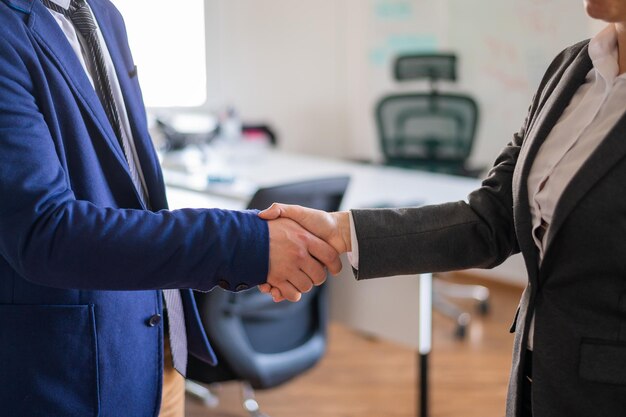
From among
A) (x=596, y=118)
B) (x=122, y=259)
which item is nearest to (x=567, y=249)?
(x=596, y=118)

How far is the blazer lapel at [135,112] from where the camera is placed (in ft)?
4.96

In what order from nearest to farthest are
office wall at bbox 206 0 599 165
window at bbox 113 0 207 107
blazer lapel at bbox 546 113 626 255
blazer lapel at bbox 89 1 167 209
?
1. blazer lapel at bbox 546 113 626 255
2. blazer lapel at bbox 89 1 167 209
3. office wall at bbox 206 0 599 165
4. window at bbox 113 0 207 107

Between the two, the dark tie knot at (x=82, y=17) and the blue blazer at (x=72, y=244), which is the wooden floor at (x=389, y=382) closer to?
the blue blazer at (x=72, y=244)

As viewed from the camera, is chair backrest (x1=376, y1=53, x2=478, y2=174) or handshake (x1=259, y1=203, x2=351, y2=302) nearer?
handshake (x1=259, y1=203, x2=351, y2=302)

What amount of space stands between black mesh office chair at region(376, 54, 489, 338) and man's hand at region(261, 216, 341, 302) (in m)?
2.86

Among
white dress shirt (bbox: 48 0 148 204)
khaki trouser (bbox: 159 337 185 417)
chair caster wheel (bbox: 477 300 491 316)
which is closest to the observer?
white dress shirt (bbox: 48 0 148 204)

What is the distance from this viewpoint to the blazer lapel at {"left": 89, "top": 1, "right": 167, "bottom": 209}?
1.51 meters

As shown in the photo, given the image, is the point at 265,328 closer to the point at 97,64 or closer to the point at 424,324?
the point at 424,324

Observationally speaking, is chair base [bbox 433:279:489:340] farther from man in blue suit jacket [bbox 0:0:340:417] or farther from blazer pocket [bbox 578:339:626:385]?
blazer pocket [bbox 578:339:626:385]

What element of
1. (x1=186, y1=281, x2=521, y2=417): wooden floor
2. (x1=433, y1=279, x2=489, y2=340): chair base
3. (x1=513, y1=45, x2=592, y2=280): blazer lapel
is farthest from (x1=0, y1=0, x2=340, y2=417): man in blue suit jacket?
(x1=433, y1=279, x2=489, y2=340): chair base

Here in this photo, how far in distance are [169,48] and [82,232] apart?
428cm

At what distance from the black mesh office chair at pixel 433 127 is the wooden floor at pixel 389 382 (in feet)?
1.13

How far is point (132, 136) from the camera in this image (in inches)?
60.1

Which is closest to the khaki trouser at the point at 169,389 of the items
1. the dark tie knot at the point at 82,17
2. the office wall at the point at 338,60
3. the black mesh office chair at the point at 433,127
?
the dark tie knot at the point at 82,17
